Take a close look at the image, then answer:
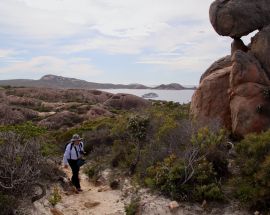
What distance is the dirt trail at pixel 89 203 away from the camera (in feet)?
37.9

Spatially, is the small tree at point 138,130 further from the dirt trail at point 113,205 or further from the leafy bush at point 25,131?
the leafy bush at point 25,131

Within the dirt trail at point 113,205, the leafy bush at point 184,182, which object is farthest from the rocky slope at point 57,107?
the leafy bush at point 184,182

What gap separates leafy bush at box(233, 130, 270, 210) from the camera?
34.2ft

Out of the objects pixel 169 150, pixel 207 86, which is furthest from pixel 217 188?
pixel 207 86

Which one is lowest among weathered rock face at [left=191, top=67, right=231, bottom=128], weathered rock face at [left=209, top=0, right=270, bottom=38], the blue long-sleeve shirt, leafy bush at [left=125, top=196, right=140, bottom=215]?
leafy bush at [left=125, top=196, right=140, bottom=215]

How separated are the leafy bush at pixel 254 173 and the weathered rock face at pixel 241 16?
21.7ft

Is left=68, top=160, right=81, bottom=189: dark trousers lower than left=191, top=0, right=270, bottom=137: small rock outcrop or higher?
lower

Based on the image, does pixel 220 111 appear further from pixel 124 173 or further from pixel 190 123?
pixel 124 173

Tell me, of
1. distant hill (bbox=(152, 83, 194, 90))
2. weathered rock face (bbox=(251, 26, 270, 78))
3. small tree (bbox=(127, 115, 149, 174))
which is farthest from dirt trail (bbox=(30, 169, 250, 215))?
distant hill (bbox=(152, 83, 194, 90))

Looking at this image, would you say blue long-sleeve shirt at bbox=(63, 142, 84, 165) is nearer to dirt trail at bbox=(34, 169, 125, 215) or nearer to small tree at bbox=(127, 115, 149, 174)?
dirt trail at bbox=(34, 169, 125, 215)

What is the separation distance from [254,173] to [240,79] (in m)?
6.37

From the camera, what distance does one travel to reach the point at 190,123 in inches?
590

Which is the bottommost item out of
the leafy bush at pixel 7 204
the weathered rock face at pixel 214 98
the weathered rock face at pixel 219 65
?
the leafy bush at pixel 7 204

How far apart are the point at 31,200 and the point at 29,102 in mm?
35673
